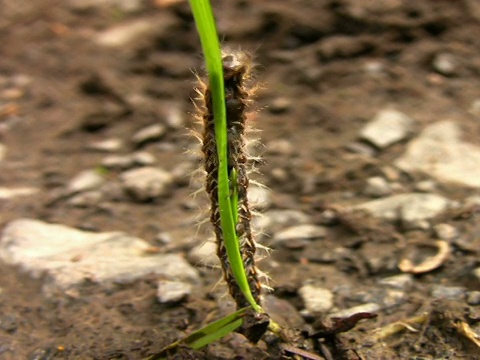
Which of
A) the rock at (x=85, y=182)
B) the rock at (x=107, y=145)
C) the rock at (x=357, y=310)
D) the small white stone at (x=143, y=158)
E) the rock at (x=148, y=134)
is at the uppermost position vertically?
the rock at (x=148, y=134)

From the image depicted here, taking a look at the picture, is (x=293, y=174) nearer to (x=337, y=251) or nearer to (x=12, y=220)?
(x=337, y=251)

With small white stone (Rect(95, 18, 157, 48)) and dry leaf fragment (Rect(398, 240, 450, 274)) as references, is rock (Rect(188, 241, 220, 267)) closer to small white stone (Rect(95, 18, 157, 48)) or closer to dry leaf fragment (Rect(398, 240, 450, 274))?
dry leaf fragment (Rect(398, 240, 450, 274))

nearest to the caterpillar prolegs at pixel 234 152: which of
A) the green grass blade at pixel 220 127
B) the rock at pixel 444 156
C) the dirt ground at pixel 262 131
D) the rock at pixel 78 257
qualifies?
the green grass blade at pixel 220 127

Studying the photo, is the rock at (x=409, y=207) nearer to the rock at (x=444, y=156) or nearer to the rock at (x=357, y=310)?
the rock at (x=444, y=156)

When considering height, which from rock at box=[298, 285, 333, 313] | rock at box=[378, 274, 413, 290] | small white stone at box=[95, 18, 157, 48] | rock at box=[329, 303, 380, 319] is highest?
small white stone at box=[95, 18, 157, 48]

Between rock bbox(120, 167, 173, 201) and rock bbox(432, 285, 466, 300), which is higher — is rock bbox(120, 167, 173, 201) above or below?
above

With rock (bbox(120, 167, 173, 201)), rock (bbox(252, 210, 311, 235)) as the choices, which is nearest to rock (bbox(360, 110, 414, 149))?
rock (bbox(252, 210, 311, 235))

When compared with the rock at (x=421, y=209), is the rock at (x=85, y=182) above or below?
above
